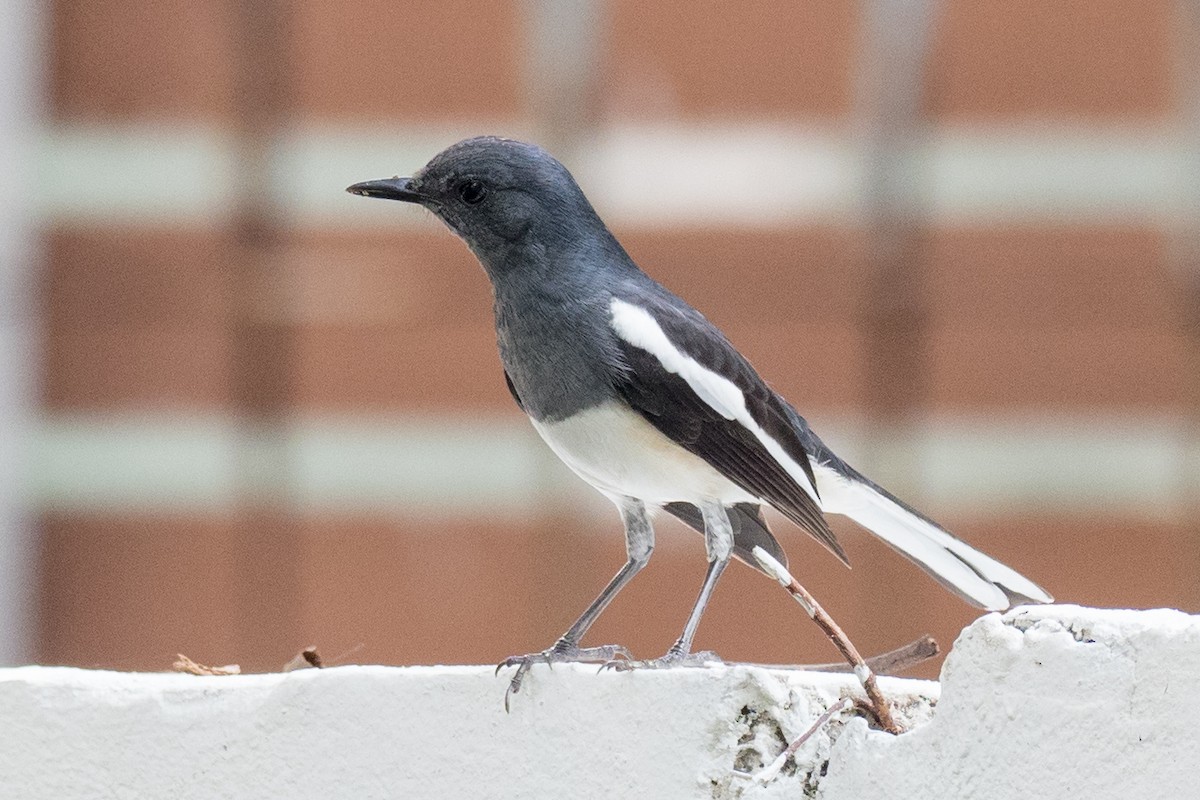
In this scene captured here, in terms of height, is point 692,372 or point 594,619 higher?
point 692,372

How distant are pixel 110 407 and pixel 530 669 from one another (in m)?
3.97

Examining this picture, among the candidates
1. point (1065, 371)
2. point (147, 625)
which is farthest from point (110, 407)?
point (1065, 371)

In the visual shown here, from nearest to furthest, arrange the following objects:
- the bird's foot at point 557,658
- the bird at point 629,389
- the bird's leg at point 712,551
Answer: the bird's foot at point 557,658, the bird's leg at point 712,551, the bird at point 629,389

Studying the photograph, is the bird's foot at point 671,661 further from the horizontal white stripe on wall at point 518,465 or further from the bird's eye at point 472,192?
the horizontal white stripe on wall at point 518,465

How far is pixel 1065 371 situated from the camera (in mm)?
5359

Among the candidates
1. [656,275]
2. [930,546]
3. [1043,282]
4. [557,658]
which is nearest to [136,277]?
[656,275]

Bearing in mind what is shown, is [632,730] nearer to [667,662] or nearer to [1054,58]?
[667,662]

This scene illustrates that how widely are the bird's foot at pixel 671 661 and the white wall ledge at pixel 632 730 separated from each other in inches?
1.1

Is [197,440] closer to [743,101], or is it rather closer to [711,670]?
[743,101]

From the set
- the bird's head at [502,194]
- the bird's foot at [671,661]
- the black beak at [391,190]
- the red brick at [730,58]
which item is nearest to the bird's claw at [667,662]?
the bird's foot at [671,661]

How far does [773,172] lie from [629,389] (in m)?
3.14

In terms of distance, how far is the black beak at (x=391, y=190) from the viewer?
7.91 ft

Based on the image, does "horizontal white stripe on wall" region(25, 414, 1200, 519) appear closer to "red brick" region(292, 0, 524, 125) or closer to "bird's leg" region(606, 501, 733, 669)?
"red brick" region(292, 0, 524, 125)

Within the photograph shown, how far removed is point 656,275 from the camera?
5281 millimetres
